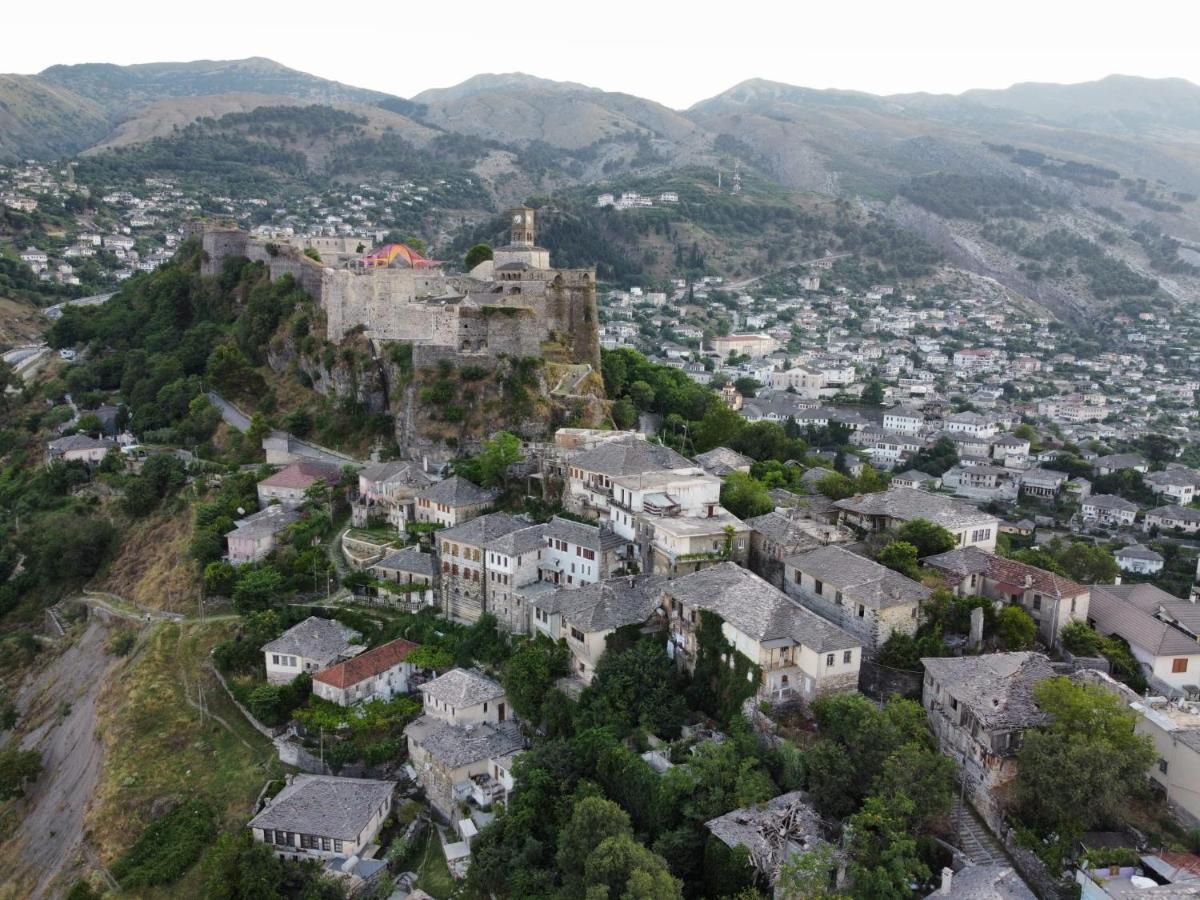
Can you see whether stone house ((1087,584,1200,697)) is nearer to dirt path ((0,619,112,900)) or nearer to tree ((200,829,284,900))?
tree ((200,829,284,900))

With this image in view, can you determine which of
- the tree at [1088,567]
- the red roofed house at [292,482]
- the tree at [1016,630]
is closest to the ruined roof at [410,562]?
the red roofed house at [292,482]

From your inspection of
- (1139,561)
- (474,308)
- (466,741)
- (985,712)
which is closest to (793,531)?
(985,712)

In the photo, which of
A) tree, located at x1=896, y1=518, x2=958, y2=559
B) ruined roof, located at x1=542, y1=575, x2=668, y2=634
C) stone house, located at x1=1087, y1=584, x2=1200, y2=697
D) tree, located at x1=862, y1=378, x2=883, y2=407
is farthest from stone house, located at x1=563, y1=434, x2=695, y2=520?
tree, located at x1=862, y1=378, x2=883, y2=407

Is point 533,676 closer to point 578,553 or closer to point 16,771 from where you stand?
point 578,553

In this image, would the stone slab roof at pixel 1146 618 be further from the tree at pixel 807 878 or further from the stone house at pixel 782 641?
the tree at pixel 807 878

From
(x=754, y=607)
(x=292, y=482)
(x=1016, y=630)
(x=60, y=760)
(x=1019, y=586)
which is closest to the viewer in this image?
(x=754, y=607)
